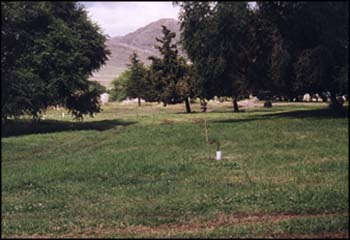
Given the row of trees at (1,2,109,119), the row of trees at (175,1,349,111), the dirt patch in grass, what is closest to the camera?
the row of trees at (1,2,109,119)

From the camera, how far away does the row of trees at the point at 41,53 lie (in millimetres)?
5766

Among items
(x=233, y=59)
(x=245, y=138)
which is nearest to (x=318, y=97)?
(x=233, y=59)

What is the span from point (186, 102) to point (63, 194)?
27891 mm

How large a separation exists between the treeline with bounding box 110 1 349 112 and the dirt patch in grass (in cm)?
226

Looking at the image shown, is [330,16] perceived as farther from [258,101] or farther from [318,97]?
[258,101]

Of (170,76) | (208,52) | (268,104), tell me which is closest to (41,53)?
(208,52)

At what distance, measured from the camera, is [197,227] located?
6.68 m

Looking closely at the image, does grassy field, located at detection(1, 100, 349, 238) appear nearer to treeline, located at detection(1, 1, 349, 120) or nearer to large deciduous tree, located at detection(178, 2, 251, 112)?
treeline, located at detection(1, 1, 349, 120)

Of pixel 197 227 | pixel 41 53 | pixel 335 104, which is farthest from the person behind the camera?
pixel 335 104

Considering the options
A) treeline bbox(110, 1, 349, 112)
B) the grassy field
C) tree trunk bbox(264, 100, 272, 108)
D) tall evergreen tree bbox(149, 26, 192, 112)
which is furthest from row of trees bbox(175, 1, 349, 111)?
tall evergreen tree bbox(149, 26, 192, 112)

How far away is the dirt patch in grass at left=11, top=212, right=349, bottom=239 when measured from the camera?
628 cm

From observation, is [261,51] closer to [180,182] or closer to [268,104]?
[268,104]

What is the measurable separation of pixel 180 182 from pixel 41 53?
6.34 m

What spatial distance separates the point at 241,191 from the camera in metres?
8.86
